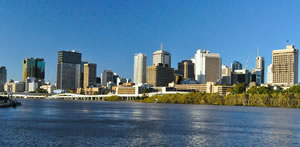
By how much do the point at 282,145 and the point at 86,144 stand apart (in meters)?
27.9

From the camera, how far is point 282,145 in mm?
59312

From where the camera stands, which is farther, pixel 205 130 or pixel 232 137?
pixel 205 130

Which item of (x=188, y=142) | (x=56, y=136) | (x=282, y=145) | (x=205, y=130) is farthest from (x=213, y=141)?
(x=56, y=136)

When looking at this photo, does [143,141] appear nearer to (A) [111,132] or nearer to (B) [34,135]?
(A) [111,132]

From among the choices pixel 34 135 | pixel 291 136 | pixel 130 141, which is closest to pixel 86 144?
pixel 130 141

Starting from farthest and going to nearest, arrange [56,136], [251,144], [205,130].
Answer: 1. [205,130]
2. [56,136]
3. [251,144]

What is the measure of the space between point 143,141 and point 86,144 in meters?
8.81

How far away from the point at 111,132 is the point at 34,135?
13280 mm

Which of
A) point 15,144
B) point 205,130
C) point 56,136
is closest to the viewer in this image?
point 15,144

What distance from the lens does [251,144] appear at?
59906 millimetres

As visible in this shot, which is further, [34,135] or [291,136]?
[291,136]

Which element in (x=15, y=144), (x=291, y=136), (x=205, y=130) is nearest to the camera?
(x=15, y=144)

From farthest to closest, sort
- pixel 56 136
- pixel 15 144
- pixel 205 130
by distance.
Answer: pixel 205 130, pixel 56 136, pixel 15 144

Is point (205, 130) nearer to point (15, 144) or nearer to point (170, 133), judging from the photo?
point (170, 133)
